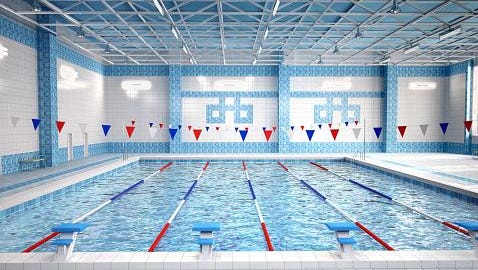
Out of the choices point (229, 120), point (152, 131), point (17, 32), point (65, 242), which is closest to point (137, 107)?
point (152, 131)

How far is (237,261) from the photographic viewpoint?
13.1 feet

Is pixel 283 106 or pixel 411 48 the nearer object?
pixel 411 48

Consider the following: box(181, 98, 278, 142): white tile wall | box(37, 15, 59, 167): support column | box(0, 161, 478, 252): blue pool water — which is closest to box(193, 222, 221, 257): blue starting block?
box(0, 161, 478, 252): blue pool water

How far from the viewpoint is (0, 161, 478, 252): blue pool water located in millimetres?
5102

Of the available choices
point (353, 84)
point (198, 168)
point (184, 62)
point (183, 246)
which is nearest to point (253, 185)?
point (198, 168)

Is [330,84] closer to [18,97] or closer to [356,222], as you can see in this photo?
[356,222]

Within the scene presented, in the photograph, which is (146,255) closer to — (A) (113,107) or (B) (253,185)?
(B) (253,185)

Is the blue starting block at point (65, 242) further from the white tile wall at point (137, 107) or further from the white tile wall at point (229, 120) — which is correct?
the white tile wall at point (137, 107)

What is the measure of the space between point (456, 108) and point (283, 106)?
7.80 meters

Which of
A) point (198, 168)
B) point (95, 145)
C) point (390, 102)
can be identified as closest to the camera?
point (198, 168)

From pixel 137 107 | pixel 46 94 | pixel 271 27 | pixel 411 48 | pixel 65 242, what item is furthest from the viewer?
pixel 137 107

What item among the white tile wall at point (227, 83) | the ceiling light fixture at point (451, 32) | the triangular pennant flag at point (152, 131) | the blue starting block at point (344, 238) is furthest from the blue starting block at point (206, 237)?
the triangular pennant flag at point (152, 131)

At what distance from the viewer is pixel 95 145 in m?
16.4

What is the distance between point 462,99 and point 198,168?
12.0m
